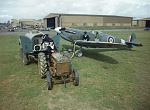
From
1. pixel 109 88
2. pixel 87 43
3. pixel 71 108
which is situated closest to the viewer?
pixel 71 108

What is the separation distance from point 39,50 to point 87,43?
416 cm

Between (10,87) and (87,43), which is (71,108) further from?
(87,43)

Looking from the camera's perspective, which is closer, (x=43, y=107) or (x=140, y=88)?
(x=43, y=107)

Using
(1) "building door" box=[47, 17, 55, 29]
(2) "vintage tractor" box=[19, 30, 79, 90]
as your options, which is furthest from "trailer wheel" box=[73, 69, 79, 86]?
(1) "building door" box=[47, 17, 55, 29]

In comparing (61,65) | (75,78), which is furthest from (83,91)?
(61,65)

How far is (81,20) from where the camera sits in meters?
76.6

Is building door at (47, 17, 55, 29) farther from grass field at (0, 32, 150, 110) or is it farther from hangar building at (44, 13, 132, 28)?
grass field at (0, 32, 150, 110)

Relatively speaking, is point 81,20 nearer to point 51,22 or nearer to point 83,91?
point 51,22

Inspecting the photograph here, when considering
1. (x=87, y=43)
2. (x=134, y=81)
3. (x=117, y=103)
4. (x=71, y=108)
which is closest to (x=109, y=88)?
(x=117, y=103)

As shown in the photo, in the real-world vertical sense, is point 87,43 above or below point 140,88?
above

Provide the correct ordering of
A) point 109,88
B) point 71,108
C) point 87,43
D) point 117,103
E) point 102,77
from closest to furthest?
point 71,108 → point 117,103 → point 109,88 → point 102,77 → point 87,43

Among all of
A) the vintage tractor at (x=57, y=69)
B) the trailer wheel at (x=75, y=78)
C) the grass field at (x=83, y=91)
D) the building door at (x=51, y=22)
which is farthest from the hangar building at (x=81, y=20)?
the trailer wheel at (x=75, y=78)

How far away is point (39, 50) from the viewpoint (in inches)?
329

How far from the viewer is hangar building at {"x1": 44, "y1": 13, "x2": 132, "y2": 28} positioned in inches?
2734
